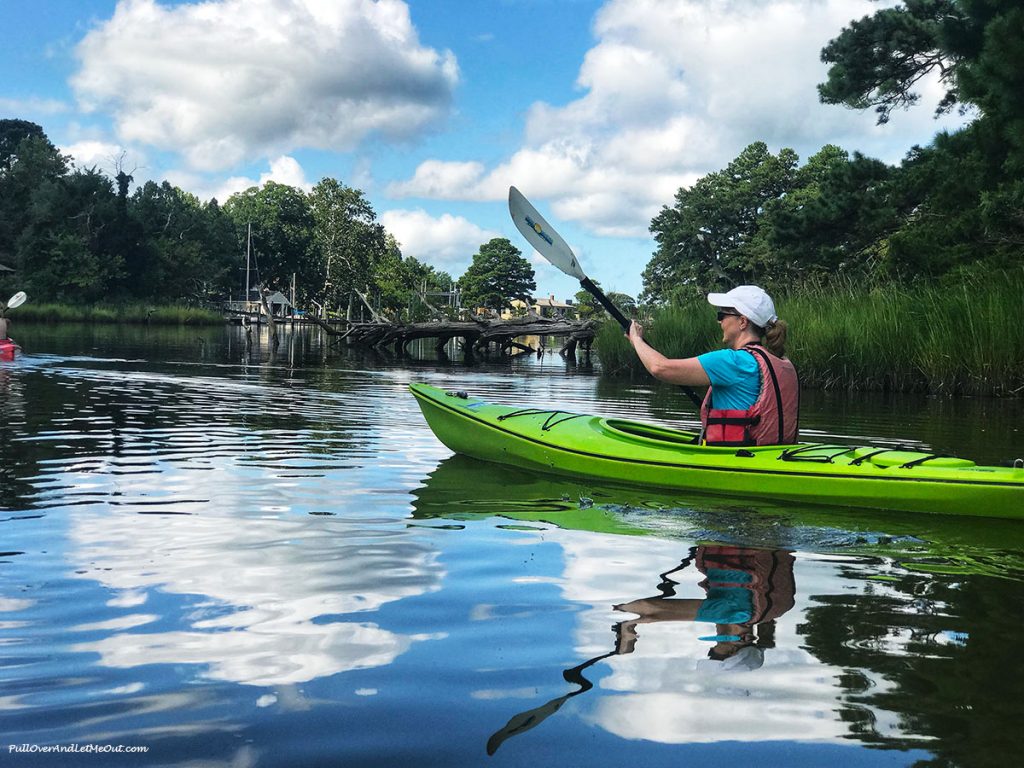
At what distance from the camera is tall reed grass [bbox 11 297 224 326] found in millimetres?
46656

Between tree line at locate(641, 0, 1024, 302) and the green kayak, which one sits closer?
the green kayak

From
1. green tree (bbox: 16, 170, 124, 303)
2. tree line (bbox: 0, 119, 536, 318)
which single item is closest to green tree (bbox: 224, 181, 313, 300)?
tree line (bbox: 0, 119, 536, 318)

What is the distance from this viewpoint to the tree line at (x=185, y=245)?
2122 inches

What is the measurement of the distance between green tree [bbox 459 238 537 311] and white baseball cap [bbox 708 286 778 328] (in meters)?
86.1

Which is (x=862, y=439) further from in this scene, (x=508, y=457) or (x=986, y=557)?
(x=986, y=557)

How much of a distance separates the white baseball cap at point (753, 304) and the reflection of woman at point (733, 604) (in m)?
1.59

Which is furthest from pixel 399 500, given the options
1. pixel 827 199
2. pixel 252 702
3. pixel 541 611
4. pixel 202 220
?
pixel 202 220

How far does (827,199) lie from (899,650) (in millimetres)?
15370

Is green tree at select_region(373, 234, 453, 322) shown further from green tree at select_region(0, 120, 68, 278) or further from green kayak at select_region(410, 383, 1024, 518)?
green kayak at select_region(410, 383, 1024, 518)

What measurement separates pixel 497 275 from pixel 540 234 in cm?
8429

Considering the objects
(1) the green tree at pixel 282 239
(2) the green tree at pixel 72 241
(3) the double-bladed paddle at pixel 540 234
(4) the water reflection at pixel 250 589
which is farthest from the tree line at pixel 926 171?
(1) the green tree at pixel 282 239

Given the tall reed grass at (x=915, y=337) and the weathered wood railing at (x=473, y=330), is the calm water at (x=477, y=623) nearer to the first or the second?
the tall reed grass at (x=915, y=337)

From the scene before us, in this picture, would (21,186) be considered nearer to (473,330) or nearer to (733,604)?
(473,330)

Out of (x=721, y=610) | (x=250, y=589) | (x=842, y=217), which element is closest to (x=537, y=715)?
(x=721, y=610)
